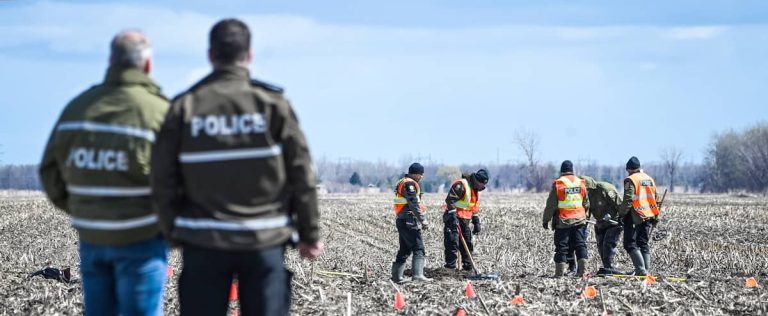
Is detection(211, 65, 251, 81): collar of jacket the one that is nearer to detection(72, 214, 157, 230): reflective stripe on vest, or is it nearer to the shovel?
detection(72, 214, 157, 230): reflective stripe on vest

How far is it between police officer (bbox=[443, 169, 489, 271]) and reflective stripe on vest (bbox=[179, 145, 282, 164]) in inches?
434

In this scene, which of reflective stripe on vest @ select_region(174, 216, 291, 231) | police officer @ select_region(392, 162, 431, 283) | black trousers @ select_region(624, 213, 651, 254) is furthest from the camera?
black trousers @ select_region(624, 213, 651, 254)

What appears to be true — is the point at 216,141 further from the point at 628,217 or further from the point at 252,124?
the point at 628,217

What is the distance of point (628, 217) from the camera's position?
1505 cm

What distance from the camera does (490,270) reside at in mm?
16422

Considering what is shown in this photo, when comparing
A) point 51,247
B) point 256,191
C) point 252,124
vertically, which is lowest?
point 51,247

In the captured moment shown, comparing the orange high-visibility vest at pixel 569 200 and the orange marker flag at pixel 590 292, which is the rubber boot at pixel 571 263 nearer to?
the orange high-visibility vest at pixel 569 200

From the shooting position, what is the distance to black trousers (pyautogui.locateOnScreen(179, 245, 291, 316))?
13.9 ft

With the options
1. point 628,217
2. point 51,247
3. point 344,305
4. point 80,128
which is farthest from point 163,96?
point 51,247

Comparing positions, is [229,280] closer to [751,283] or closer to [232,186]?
[232,186]

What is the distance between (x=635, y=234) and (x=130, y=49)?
11619 mm

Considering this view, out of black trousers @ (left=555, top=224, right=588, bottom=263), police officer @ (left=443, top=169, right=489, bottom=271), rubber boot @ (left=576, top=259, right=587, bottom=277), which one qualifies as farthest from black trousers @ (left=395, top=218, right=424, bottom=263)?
rubber boot @ (left=576, top=259, right=587, bottom=277)

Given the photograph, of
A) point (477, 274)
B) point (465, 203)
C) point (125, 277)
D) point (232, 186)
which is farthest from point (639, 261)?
point (232, 186)

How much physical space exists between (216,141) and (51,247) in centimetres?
1722
